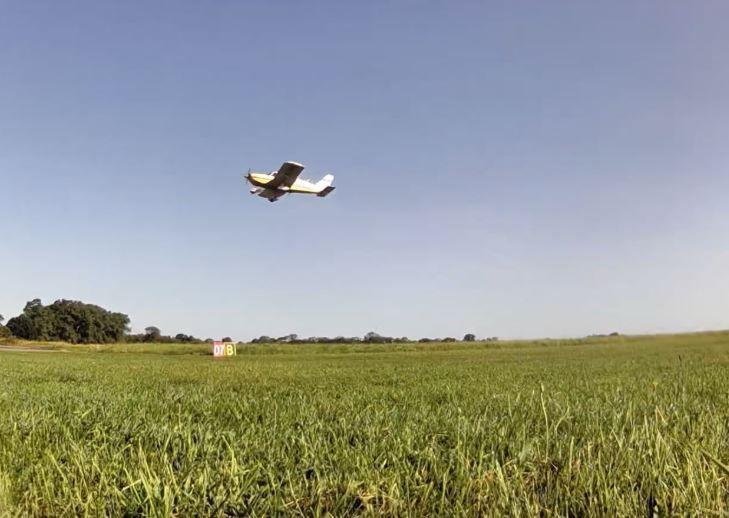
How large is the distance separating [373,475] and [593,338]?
5701 mm

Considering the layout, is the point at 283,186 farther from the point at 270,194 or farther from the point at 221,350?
the point at 221,350

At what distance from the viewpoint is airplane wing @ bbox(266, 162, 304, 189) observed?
51906 mm

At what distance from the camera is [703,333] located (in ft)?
20.1

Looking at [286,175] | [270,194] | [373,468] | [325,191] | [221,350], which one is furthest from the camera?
[325,191]

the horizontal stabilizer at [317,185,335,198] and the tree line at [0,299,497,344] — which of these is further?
the tree line at [0,299,497,344]

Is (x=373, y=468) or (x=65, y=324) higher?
(x=65, y=324)

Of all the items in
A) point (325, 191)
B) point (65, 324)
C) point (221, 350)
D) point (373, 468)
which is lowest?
point (221, 350)

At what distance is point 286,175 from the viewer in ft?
177

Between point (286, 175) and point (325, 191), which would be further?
point (325, 191)

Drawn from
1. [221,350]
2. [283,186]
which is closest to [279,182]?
[283,186]

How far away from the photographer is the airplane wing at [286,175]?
51.9 meters

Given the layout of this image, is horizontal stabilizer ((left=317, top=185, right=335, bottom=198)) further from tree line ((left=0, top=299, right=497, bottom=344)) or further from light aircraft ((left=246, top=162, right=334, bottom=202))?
tree line ((left=0, top=299, right=497, bottom=344))

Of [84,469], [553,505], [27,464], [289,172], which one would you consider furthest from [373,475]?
[289,172]

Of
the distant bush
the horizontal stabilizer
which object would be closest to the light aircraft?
the horizontal stabilizer
